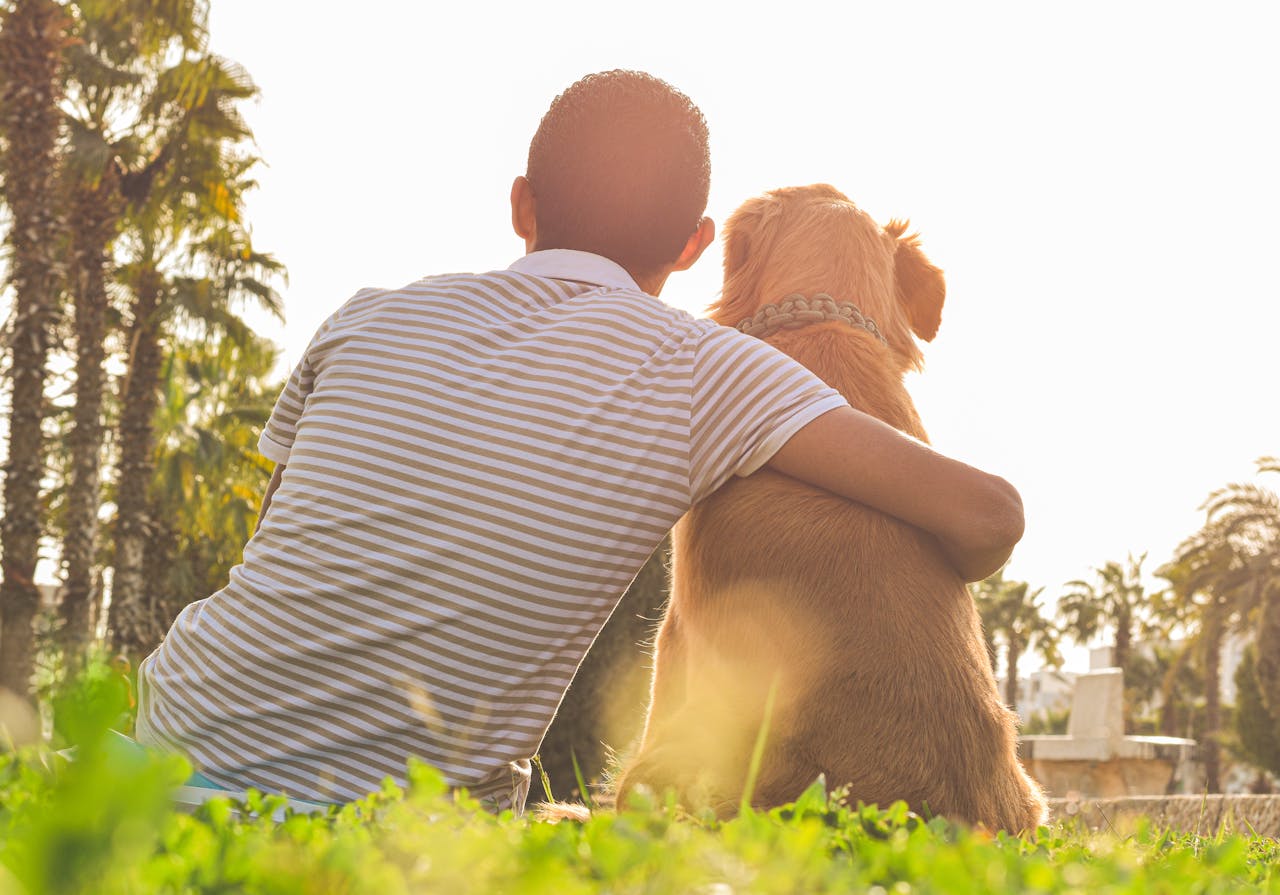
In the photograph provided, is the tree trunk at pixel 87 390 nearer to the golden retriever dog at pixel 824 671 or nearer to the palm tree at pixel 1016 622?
the golden retriever dog at pixel 824 671

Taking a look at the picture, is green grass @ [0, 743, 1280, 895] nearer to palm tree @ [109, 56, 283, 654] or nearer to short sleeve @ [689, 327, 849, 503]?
short sleeve @ [689, 327, 849, 503]

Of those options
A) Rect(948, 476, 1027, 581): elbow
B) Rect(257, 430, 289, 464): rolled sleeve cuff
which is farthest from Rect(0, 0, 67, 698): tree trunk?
Rect(948, 476, 1027, 581): elbow

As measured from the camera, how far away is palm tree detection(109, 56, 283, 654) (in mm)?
17234

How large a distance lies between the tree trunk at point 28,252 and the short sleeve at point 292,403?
12113mm

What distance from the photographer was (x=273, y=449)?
282 cm

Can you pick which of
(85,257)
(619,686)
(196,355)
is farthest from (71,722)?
(196,355)

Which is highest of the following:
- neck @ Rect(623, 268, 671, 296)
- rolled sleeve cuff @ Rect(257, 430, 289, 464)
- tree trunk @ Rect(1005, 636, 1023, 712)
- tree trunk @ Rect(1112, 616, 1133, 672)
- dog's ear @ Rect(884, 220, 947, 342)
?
dog's ear @ Rect(884, 220, 947, 342)

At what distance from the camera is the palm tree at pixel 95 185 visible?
15.0 m

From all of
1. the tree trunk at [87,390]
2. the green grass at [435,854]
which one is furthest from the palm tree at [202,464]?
the green grass at [435,854]

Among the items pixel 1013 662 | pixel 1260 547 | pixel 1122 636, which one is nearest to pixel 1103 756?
pixel 1260 547

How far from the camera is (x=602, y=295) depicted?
2.48 metres

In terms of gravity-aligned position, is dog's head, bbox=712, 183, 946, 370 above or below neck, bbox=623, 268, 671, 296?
above

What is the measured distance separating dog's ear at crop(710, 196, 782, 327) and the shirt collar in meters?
0.98

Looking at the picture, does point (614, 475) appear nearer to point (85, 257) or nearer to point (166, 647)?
point (166, 647)
